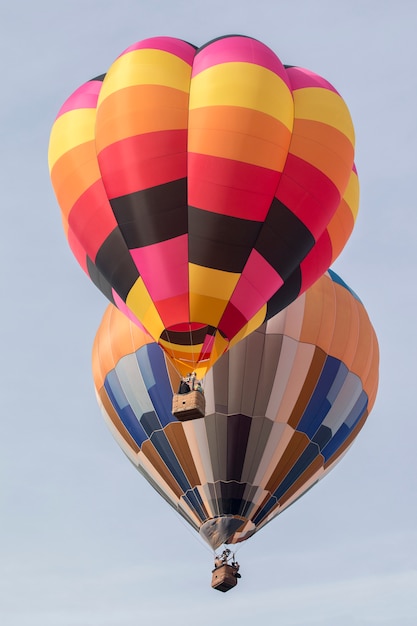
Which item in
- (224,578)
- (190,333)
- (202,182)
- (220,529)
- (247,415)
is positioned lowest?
(224,578)

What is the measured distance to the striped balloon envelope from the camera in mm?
20000

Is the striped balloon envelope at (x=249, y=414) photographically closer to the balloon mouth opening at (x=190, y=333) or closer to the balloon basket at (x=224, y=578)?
the balloon basket at (x=224, y=578)

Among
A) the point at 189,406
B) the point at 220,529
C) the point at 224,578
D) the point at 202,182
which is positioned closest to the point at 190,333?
the point at 189,406

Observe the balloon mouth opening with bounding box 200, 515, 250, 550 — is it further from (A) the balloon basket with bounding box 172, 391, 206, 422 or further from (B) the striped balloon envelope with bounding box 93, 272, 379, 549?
(A) the balloon basket with bounding box 172, 391, 206, 422

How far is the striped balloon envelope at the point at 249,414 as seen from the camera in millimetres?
20000

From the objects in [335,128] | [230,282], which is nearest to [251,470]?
[230,282]

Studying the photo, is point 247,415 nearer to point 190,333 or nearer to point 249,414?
point 249,414

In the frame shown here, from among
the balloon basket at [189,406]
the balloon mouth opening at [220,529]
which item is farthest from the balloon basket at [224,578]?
the balloon basket at [189,406]

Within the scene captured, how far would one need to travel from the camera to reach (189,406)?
1692 centimetres

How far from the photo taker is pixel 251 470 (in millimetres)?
20094

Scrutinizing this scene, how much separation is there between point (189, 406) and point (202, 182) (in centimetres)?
278

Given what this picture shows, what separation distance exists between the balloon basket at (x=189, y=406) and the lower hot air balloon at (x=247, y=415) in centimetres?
287

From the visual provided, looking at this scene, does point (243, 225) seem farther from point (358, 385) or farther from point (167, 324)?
point (358, 385)

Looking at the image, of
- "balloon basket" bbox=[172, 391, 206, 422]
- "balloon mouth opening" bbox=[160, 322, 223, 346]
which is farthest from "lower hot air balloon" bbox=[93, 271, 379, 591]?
"balloon basket" bbox=[172, 391, 206, 422]
